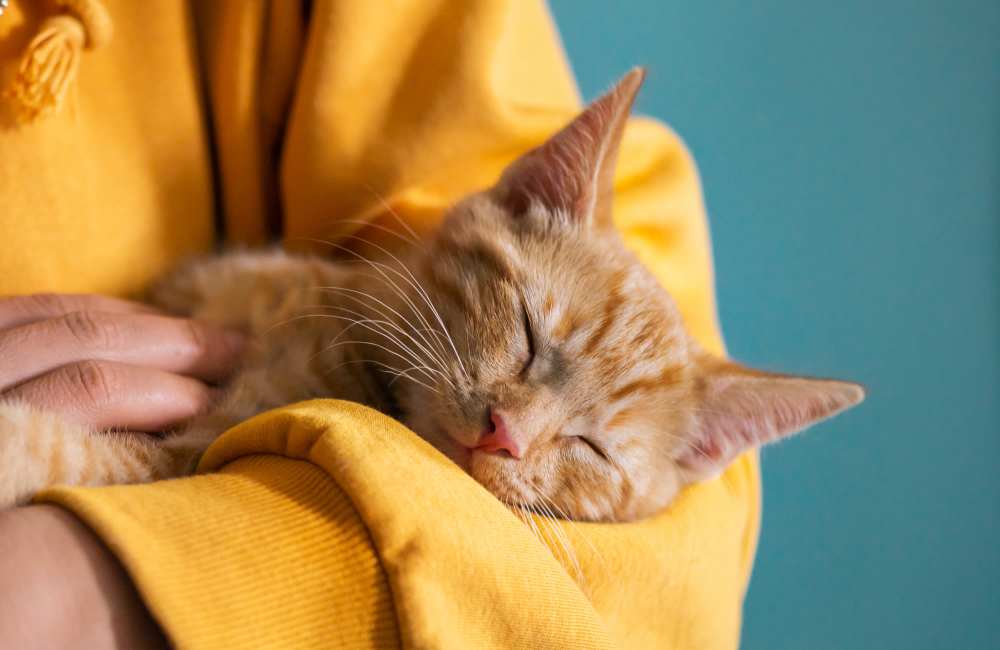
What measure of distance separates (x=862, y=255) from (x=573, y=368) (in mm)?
1306

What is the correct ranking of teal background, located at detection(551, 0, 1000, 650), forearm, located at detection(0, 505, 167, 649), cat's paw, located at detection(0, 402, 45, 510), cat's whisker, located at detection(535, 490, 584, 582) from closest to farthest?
1. forearm, located at detection(0, 505, 167, 649)
2. cat's paw, located at detection(0, 402, 45, 510)
3. cat's whisker, located at detection(535, 490, 584, 582)
4. teal background, located at detection(551, 0, 1000, 650)

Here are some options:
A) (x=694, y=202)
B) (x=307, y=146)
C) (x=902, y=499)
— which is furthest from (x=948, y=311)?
(x=307, y=146)

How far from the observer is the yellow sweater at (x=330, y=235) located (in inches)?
26.6

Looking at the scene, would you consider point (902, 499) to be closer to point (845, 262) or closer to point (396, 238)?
point (845, 262)

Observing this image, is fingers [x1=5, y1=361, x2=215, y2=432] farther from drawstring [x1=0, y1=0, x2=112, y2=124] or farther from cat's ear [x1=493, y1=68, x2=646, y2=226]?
cat's ear [x1=493, y1=68, x2=646, y2=226]

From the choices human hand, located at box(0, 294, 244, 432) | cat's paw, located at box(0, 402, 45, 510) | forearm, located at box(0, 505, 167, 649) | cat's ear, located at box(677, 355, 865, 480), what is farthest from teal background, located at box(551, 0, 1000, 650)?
forearm, located at box(0, 505, 167, 649)

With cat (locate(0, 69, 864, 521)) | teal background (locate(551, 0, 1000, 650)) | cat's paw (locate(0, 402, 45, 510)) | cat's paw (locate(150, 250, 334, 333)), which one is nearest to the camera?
cat's paw (locate(0, 402, 45, 510))

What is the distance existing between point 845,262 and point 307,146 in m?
1.45

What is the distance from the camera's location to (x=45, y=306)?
105cm

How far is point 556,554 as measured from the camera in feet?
2.96

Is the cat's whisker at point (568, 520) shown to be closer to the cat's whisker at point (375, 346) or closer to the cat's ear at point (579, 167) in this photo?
the cat's whisker at point (375, 346)

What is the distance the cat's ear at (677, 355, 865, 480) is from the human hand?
2.25ft

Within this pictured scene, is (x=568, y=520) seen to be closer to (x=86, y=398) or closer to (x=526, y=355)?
(x=526, y=355)

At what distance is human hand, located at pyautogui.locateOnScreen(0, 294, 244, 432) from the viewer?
931 millimetres
